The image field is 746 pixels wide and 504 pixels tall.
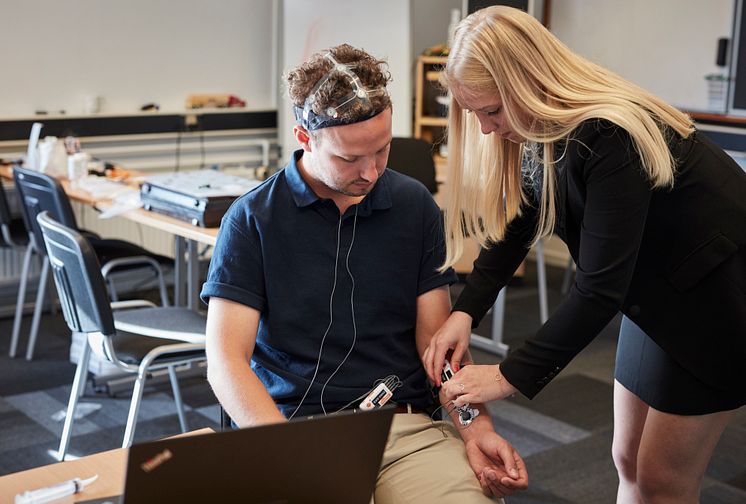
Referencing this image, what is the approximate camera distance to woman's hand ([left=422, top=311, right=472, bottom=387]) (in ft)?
5.41

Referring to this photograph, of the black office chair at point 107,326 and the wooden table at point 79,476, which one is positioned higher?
the wooden table at point 79,476

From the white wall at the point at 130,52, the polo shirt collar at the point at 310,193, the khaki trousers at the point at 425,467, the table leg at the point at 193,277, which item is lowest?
the table leg at the point at 193,277

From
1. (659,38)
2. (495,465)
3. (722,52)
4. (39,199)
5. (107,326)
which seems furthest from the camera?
Result: (659,38)

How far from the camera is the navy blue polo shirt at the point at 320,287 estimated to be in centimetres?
165

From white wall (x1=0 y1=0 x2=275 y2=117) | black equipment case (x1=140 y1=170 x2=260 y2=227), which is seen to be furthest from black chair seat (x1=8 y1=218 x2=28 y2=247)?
black equipment case (x1=140 y1=170 x2=260 y2=227)

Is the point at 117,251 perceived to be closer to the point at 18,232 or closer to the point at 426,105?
the point at 18,232

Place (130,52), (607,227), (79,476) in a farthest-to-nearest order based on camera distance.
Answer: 1. (130,52)
2. (607,227)
3. (79,476)

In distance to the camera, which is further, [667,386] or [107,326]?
[107,326]

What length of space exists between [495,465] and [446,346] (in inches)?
8.7

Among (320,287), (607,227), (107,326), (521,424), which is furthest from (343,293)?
(521,424)

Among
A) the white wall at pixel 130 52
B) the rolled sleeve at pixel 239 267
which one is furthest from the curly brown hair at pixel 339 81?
the white wall at pixel 130 52

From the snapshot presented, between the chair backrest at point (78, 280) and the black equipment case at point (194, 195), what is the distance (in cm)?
59

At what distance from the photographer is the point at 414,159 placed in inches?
166

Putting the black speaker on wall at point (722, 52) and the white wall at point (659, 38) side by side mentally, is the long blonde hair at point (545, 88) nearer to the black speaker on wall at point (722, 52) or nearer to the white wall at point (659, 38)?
the black speaker on wall at point (722, 52)
